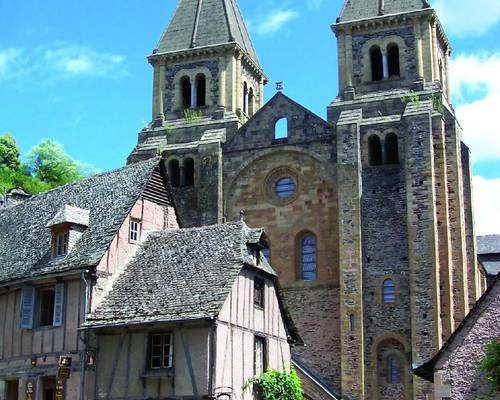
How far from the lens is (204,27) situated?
48.9 m

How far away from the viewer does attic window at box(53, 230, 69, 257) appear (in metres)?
27.5

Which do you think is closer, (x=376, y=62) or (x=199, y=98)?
(x=376, y=62)

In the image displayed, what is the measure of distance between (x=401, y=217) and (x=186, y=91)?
14.4m

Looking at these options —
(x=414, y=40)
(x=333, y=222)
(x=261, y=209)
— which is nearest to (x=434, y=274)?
(x=333, y=222)

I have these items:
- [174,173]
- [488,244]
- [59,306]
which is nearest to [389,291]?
[174,173]

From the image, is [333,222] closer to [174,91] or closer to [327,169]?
[327,169]

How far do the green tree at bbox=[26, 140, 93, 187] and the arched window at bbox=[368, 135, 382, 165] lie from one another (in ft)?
125

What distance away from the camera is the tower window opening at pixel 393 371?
38.3 m

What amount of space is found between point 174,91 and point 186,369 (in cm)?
2600

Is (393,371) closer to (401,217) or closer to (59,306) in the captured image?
(401,217)

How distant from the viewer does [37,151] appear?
7688cm

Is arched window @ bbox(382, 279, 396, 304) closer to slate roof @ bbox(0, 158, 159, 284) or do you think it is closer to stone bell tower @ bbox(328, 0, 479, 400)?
stone bell tower @ bbox(328, 0, 479, 400)

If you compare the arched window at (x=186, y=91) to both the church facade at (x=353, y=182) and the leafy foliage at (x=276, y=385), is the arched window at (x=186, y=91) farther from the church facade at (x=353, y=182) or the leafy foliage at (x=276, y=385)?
the leafy foliage at (x=276, y=385)

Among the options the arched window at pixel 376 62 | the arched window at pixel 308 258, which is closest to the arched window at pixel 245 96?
the arched window at pixel 376 62
